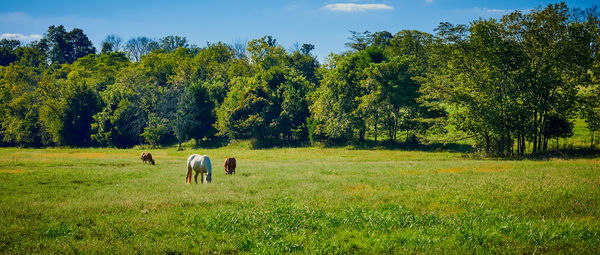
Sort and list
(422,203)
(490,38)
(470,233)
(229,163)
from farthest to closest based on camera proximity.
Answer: (490,38), (229,163), (422,203), (470,233)

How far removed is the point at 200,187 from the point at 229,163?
7963mm

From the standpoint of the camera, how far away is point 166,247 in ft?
27.9

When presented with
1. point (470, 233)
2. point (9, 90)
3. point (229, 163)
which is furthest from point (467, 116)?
point (9, 90)

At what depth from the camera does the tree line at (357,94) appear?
38.6m

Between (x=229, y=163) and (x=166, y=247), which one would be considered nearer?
(x=166, y=247)

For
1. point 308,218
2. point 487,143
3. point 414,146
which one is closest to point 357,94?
point 414,146

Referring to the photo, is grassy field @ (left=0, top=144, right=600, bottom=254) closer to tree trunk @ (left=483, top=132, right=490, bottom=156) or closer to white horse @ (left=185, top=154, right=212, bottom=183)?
white horse @ (left=185, top=154, right=212, bottom=183)

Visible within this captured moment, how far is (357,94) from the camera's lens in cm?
5812

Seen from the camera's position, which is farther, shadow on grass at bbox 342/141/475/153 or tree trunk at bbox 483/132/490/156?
shadow on grass at bbox 342/141/475/153

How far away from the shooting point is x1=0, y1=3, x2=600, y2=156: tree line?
38.6m

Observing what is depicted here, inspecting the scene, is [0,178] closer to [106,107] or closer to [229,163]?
[229,163]

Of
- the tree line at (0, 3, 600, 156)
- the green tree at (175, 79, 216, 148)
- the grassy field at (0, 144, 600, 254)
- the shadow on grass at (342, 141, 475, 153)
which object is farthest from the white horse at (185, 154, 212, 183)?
the green tree at (175, 79, 216, 148)

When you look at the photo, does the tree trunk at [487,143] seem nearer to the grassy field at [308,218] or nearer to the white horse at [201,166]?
the grassy field at [308,218]

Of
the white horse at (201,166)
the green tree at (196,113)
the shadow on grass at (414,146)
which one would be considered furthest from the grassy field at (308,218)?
the green tree at (196,113)
